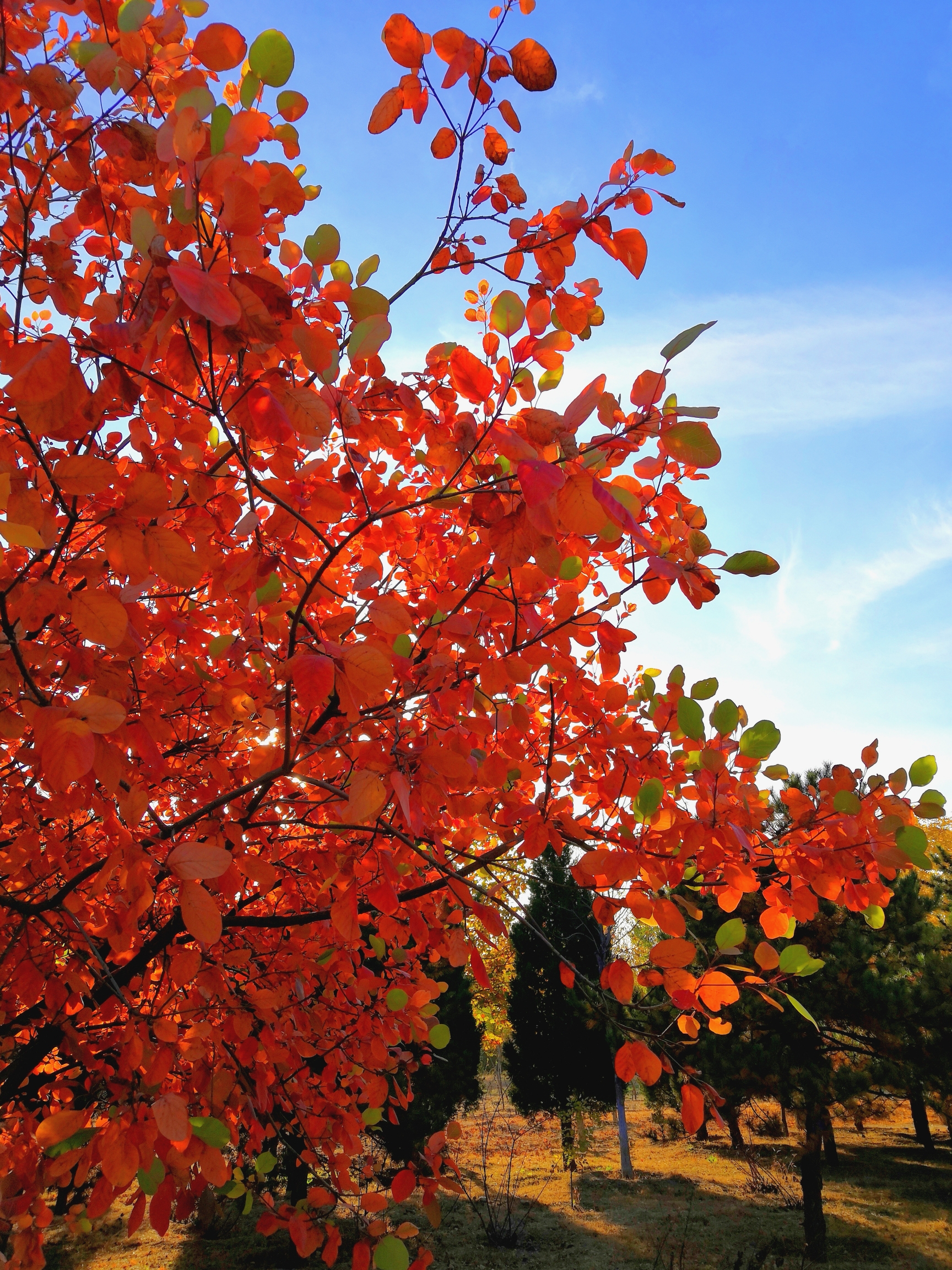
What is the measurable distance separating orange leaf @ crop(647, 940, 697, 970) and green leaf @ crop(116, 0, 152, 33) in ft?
6.16

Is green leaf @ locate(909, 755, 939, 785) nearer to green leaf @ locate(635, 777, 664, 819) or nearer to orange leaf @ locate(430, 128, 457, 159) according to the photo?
green leaf @ locate(635, 777, 664, 819)

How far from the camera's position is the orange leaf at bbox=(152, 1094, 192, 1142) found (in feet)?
3.84

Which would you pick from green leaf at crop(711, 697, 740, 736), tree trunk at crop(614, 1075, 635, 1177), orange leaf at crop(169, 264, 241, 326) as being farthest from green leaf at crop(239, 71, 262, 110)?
tree trunk at crop(614, 1075, 635, 1177)

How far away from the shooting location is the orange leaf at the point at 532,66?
4.45ft

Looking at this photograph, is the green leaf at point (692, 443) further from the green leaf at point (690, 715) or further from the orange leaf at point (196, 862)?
the orange leaf at point (196, 862)

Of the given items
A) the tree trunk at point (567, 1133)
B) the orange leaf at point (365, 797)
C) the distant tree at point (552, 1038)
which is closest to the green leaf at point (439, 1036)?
the orange leaf at point (365, 797)

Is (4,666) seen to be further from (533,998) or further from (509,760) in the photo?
(533,998)

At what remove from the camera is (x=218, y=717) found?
2.37 metres

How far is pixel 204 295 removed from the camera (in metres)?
0.81

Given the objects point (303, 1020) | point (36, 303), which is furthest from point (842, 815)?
point (36, 303)

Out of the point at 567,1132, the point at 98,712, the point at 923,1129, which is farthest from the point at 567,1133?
the point at 98,712

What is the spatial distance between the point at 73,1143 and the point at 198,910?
28.2 inches

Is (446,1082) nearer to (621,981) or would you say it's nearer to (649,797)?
(621,981)

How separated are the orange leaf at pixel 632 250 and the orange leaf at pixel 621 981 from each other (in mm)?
1509
